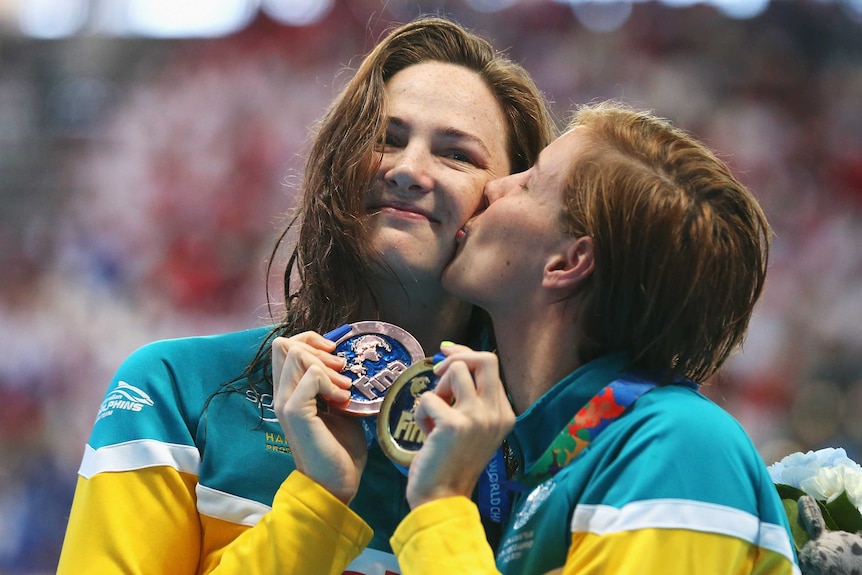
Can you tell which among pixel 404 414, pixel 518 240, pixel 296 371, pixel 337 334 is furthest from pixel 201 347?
pixel 518 240

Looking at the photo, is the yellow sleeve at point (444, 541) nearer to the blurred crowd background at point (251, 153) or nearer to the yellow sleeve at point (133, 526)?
the yellow sleeve at point (133, 526)

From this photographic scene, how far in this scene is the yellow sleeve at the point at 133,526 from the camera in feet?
7.06

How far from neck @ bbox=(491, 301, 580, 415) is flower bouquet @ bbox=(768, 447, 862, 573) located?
1.96 ft

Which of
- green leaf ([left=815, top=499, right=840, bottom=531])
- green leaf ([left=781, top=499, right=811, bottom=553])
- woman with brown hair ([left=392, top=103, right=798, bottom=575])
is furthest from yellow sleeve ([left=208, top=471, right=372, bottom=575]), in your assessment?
green leaf ([left=815, top=499, right=840, bottom=531])

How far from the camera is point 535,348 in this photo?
2.20 metres

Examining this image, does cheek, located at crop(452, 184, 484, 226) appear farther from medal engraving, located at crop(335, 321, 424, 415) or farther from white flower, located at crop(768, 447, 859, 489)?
white flower, located at crop(768, 447, 859, 489)

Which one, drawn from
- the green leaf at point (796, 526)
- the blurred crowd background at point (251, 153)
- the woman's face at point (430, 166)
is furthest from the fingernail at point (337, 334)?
the blurred crowd background at point (251, 153)

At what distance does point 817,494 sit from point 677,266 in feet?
2.41

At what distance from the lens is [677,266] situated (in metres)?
1.99

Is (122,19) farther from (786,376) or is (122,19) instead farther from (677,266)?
(677,266)

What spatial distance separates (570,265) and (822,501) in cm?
80

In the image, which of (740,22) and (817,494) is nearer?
(817,494)

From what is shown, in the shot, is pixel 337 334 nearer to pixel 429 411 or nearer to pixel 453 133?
pixel 429 411

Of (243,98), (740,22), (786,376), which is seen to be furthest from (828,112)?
(243,98)
